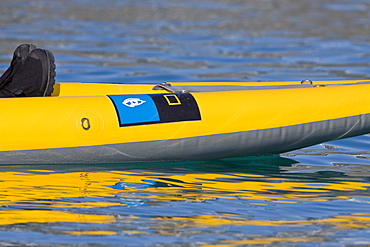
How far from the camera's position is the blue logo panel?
5.82 meters

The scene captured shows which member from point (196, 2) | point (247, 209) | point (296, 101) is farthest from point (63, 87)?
point (196, 2)

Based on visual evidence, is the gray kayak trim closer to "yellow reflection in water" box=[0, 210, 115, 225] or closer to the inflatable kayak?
the inflatable kayak

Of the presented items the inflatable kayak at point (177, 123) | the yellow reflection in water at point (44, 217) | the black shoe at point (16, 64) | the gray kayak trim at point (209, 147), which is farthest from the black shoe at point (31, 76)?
the yellow reflection in water at point (44, 217)

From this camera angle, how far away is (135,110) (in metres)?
5.84

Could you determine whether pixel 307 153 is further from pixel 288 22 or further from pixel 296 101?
pixel 288 22

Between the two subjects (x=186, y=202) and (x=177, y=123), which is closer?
(x=186, y=202)

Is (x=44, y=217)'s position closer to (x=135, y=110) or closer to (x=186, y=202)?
(x=186, y=202)

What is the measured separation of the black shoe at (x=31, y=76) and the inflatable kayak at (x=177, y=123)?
6.7 inches

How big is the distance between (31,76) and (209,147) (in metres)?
1.51

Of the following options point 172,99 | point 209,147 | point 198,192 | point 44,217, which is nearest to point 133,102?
A: point 172,99

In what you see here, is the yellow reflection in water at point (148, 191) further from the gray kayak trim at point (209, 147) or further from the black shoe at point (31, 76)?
the black shoe at point (31, 76)

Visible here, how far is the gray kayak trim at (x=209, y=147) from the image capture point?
5805mm

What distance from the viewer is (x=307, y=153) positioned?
267 inches

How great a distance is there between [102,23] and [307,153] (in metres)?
9.63
